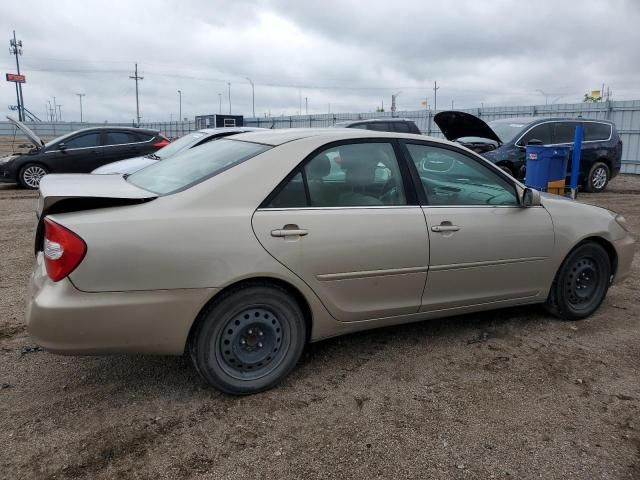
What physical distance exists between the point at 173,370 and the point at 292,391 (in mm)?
812

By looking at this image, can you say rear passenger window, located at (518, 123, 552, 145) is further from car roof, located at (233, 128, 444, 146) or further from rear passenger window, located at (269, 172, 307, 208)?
rear passenger window, located at (269, 172, 307, 208)

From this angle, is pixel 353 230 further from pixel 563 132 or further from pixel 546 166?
pixel 563 132

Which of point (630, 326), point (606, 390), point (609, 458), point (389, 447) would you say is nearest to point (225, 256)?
point (389, 447)

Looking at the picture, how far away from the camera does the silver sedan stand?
2.73 metres

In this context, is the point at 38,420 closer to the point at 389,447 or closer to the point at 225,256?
the point at 225,256

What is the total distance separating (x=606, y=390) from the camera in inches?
129

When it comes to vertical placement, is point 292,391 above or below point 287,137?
below

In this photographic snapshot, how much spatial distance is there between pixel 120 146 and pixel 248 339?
10274 millimetres

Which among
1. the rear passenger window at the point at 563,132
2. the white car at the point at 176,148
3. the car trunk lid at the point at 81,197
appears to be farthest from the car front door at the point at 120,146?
the car trunk lid at the point at 81,197

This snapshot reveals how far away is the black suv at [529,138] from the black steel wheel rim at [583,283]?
6105 mm

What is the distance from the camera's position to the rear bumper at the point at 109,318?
2668 mm

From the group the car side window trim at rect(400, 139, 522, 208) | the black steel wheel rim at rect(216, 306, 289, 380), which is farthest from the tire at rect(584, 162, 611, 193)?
the black steel wheel rim at rect(216, 306, 289, 380)

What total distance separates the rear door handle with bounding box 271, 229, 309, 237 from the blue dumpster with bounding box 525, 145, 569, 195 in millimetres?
7431

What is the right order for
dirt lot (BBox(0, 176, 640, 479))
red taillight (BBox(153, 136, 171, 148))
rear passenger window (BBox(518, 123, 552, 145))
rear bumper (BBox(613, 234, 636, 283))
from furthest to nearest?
1. red taillight (BBox(153, 136, 171, 148))
2. rear passenger window (BBox(518, 123, 552, 145))
3. rear bumper (BBox(613, 234, 636, 283))
4. dirt lot (BBox(0, 176, 640, 479))
